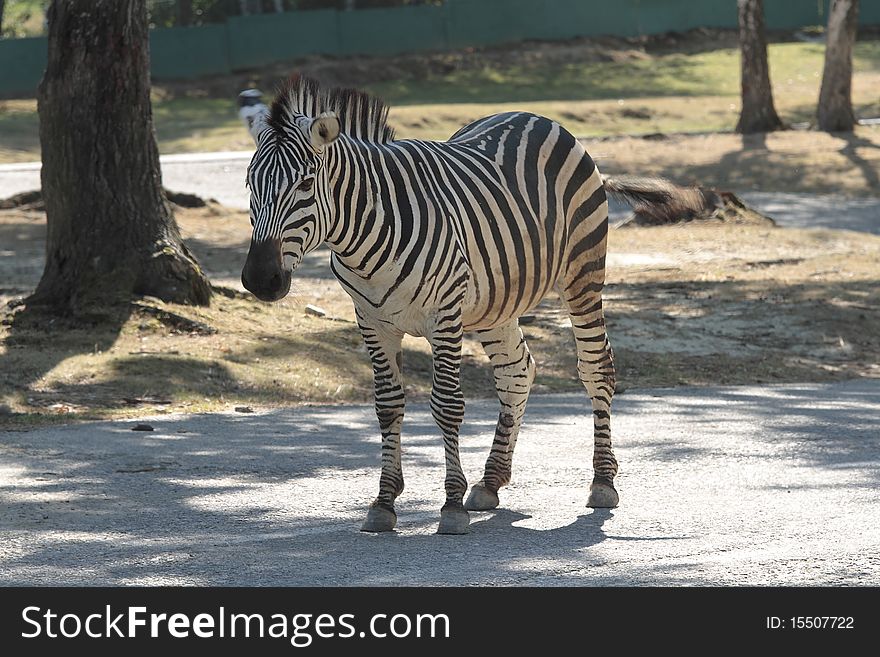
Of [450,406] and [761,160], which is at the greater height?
[450,406]

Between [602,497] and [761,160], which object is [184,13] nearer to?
[761,160]

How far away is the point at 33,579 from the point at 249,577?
0.91 meters

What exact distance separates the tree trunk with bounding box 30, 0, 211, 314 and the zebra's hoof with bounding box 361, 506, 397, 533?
6.58 meters

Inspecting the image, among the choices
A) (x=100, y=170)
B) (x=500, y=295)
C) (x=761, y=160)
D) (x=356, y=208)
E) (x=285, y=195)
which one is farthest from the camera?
(x=761, y=160)

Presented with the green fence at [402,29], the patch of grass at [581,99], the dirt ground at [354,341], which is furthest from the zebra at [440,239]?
the green fence at [402,29]

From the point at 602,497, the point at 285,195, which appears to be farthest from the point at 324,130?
the point at 602,497

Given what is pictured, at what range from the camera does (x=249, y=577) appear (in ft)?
19.5

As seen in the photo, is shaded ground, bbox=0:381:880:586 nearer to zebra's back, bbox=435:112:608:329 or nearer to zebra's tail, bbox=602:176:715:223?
zebra's back, bbox=435:112:608:329

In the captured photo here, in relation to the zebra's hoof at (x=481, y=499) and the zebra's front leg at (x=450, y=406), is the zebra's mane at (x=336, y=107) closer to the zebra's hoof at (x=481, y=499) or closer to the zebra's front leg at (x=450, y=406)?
the zebra's front leg at (x=450, y=406)

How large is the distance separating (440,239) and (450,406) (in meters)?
0.86

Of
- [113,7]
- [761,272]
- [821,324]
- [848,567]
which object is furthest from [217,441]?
[761,272]

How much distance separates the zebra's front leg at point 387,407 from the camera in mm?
7000

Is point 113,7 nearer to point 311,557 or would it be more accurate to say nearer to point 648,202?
point 648,202

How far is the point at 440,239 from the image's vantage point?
22.7 ft
